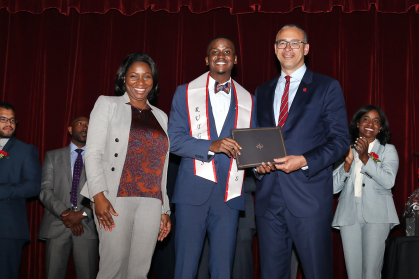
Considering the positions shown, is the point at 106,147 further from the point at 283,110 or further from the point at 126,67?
the point at 283,110

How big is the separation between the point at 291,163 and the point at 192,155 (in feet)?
2.01

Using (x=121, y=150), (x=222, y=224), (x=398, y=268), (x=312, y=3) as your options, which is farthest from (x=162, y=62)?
(x=398, y=268)

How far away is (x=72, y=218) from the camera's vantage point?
11.7ft

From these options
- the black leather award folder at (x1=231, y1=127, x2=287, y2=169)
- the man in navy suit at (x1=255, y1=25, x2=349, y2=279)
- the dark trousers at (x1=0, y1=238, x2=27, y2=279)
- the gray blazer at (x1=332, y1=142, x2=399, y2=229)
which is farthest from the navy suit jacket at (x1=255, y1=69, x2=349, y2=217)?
the dark trousers at (x1=0, y1=238, x2=27, y2=279)

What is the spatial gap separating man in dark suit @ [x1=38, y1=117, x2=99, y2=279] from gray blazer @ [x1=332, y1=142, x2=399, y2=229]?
2253mm

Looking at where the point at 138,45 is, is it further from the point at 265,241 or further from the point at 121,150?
the point at 265,241

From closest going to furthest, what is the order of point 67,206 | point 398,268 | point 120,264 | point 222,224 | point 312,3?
point 120,264 < point 222,224 < point 398,268 < point 67,206 < point 312,3

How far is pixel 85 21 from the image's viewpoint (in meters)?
4.57

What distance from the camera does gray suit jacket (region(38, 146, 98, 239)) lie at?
3.62 m

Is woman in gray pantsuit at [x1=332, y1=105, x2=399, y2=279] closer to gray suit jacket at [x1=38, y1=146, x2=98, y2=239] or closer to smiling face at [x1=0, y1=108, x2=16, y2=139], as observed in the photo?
gray suit jacket at [x1=38, y1=146, x2=98, y2=239]

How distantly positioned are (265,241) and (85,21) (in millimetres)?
3515

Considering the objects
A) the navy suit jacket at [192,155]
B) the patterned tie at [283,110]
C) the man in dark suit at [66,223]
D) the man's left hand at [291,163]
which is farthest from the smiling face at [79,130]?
the man's left hand at [291,163]

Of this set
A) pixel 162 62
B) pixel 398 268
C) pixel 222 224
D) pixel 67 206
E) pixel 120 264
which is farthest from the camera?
pixel 162 62

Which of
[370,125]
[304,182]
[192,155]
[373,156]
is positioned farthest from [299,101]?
[370,125]
